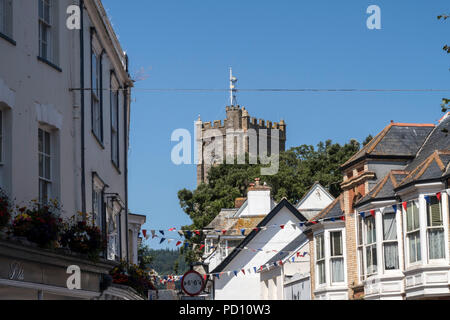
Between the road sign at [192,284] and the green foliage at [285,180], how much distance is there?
1756 inches

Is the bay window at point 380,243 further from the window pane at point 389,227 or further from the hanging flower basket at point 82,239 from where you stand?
the hanging flower basket at point 82,239

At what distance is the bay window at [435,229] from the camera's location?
2605 cm

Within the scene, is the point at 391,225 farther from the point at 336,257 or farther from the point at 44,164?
the point at 44,164

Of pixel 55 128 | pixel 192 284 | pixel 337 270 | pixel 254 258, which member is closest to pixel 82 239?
pixel 55 128

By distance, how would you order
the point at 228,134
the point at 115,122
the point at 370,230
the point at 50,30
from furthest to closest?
the point at 228,134 → the point at 370,230 → the point at 115,122 → the point at 50,30

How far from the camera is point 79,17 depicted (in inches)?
677

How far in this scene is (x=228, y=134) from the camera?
430ft

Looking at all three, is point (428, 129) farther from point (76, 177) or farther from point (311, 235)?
point (76, 177)

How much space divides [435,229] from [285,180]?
4608 centimetres

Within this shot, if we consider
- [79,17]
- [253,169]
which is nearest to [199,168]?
[253,169]

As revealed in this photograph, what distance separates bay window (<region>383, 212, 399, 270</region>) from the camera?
93.0 feet

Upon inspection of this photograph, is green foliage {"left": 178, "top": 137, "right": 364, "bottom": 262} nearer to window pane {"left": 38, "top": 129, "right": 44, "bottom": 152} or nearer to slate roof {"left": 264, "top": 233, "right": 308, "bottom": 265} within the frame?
slate roof {"left": 264, "top": 233, "right": 308, "bottom": 265}

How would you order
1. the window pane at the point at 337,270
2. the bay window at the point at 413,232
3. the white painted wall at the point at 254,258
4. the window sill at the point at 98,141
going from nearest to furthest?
the window sill at the point at 98,141 < the bay window at the point at 413,232 < the window pane at the point at 337,270 < the white painted wall at the point at 254,258


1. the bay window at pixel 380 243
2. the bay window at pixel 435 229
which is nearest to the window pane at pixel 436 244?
the bay window at pixel 435 229
